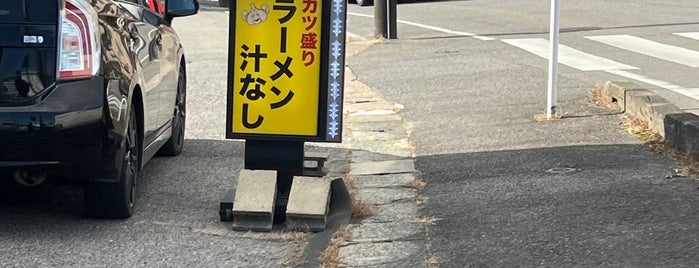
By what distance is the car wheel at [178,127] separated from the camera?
876 centimetres

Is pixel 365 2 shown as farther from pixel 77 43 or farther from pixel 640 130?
pixel 77 43

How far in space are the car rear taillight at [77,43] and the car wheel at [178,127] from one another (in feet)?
8.15

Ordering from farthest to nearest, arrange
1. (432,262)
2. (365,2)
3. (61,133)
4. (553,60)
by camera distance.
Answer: (365,2)
(553,60)
(61,133)
(432,262)

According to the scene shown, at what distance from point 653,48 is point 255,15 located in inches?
435

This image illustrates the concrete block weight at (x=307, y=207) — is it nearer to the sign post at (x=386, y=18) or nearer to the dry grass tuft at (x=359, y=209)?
the dry grass tuft at (x=359, y=209)

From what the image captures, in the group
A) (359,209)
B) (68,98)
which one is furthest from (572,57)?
(68,98)

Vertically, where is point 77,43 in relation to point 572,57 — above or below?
above

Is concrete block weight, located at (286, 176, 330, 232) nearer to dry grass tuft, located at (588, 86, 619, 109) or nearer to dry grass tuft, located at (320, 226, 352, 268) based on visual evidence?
Answer: dry grass tuft, located at (320, 226, 352, 268)

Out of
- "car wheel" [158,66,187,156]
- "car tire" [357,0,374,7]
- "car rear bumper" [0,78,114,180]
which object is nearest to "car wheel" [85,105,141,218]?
"car rear bumper" [0,78,114,180]

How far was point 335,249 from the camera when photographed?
6.03 metres

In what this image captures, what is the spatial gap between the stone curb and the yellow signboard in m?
2.62

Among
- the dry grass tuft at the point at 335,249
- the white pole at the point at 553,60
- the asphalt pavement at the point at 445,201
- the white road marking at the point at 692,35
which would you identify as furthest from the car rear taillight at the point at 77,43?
the white road marking at the point at 692,35

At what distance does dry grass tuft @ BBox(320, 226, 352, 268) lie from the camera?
5.79 meters

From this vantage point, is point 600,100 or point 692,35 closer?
point 600,100
